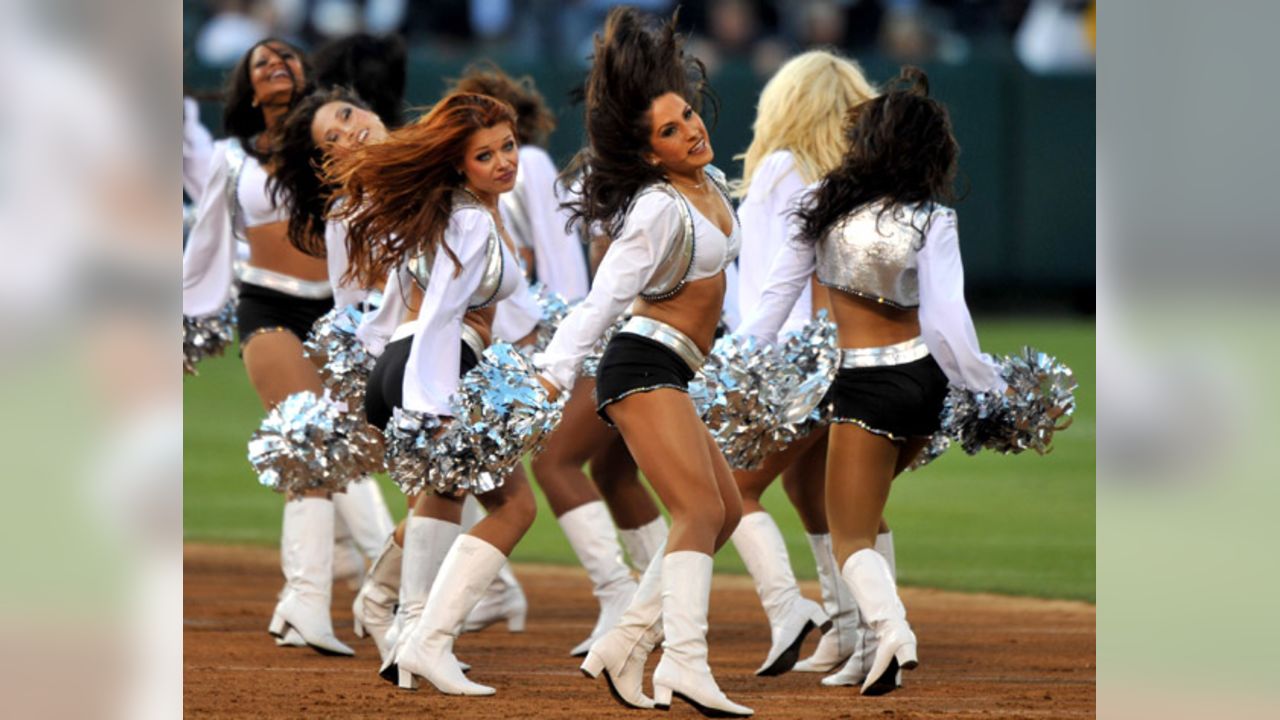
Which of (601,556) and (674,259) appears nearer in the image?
(674,259)

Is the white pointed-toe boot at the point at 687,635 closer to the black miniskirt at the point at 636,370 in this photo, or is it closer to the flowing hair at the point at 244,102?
the black miniskirt at the point at 636,370

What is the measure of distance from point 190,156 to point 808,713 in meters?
4.00

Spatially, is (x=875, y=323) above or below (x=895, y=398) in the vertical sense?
above

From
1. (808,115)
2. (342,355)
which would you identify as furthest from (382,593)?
(808,115)

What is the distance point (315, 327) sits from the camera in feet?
19.2

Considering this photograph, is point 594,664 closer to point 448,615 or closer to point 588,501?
point 448,615

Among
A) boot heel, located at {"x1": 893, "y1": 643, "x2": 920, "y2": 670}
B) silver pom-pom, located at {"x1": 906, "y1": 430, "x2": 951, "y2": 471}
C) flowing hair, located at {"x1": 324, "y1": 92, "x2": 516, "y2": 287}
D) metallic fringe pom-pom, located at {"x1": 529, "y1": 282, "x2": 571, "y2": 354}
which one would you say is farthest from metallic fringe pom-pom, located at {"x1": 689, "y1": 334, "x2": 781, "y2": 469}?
metallic fringe pom-pom, located at {"x1": 529, "y1": 282, "x2": 571, "y2": 354}

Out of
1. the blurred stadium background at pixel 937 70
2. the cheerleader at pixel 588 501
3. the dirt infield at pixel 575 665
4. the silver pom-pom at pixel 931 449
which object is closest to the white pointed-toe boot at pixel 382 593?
the dirt infield at pixel 575 665

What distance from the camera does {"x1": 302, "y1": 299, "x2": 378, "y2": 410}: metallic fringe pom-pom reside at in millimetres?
5711

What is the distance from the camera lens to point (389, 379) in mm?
5254

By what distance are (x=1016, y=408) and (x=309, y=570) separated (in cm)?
243
